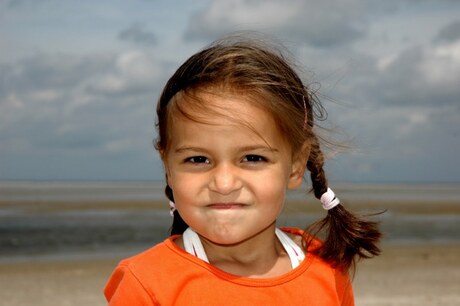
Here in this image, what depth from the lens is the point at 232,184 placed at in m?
2.41

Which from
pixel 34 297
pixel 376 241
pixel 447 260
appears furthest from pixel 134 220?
pixel 376 241

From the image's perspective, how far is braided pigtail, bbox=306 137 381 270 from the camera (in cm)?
292

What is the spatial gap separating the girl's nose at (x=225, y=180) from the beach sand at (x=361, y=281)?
6514 millimetres

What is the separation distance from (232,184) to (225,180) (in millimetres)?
30

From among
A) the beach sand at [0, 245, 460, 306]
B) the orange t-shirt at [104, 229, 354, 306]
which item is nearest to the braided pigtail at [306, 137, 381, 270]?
the orange t-shirt at [104, 229, 354, 306]

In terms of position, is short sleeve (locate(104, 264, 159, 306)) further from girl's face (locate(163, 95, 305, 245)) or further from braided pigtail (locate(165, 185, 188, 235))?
braided pigtail (locate(165, 185, 188, 235))

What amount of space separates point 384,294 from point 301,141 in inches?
275

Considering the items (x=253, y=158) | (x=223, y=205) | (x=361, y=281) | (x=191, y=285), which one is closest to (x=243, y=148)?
(x=253, y=158)

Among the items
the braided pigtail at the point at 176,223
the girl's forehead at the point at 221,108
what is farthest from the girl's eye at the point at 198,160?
the braided pigtail at the point at 176,223

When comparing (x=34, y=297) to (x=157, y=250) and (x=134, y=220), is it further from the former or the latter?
(x=134, y=220)

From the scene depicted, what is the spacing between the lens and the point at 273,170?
254 centimetres

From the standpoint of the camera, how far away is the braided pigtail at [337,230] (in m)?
2.92

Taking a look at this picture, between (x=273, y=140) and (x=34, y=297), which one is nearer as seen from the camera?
(x=273, y=140)

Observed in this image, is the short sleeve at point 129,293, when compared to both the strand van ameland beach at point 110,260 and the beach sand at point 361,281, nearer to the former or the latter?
the strand van ameland beach at point 110,260
